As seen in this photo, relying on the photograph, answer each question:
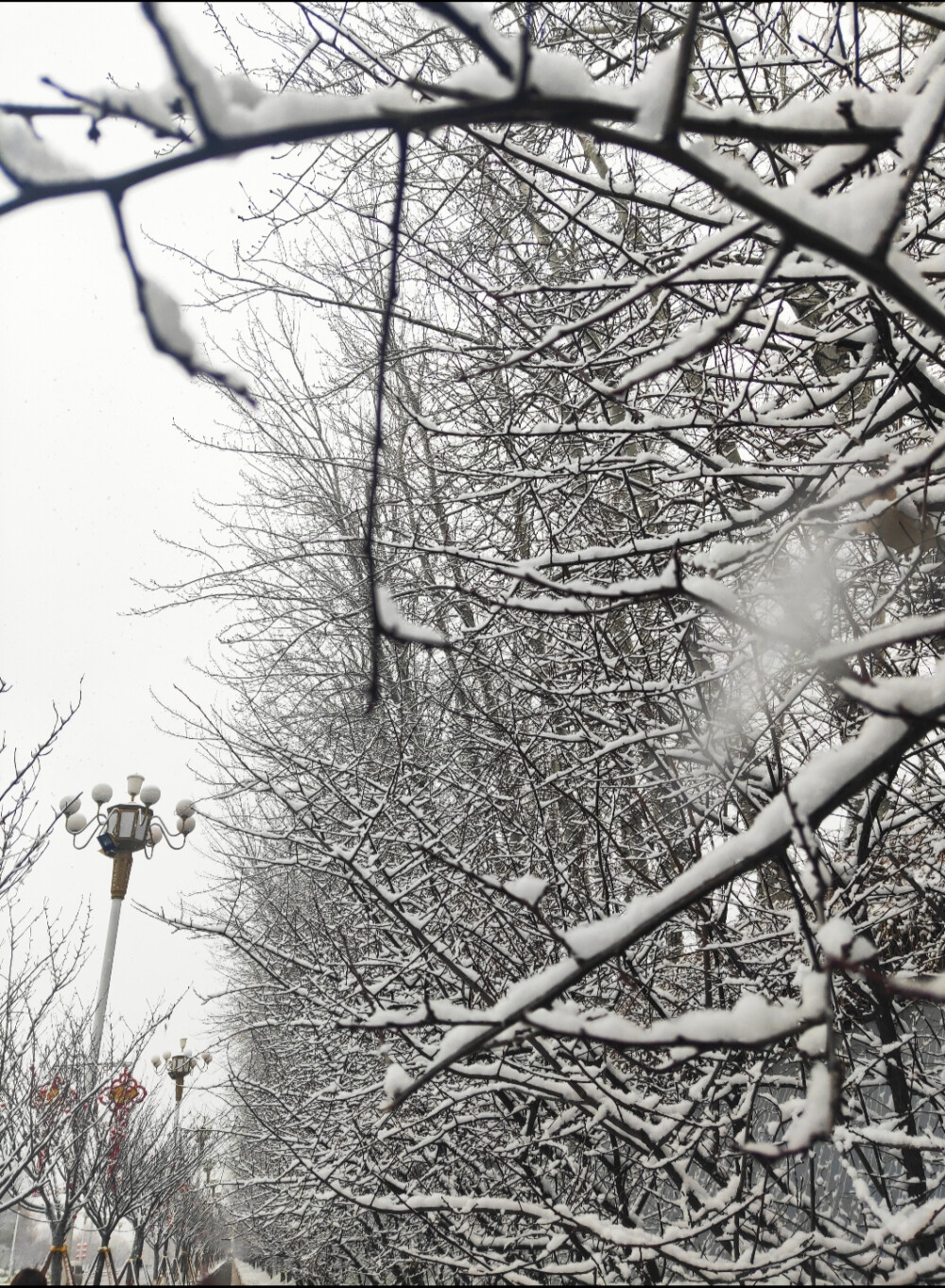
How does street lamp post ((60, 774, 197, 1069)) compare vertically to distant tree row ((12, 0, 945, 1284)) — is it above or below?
above

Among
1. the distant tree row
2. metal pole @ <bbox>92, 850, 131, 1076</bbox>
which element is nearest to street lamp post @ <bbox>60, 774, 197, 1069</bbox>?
metal pole @ <bbox>92, 850, 131, 1076</bbox>

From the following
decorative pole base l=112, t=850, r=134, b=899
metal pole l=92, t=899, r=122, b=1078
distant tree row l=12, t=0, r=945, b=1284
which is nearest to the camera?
distant tree row l=12, t=0, r=945, b=1284

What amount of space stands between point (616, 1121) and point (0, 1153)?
820 cm

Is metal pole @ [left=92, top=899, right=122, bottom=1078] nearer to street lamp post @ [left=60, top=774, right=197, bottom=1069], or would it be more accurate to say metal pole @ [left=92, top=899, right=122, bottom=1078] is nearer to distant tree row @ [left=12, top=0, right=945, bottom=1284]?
street lamp post @ [left=60, top=774, right=197, bottom=1069]

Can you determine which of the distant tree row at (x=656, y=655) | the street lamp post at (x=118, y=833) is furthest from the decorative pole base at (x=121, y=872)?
the distant tree row at (x=656, y=655)

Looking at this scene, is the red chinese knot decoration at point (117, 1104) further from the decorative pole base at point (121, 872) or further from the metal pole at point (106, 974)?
the decorative pole base at point (121, 872)

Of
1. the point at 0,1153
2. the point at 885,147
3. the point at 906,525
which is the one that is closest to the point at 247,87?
the point at 885,147

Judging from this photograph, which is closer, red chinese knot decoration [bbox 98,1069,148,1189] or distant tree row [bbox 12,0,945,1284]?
distant tree row [bbox 12,0,945,1284]

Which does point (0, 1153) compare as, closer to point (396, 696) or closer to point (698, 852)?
point (396, 696)

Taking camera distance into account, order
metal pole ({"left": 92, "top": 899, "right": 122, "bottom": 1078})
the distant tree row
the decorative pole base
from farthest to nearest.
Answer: the decorative pole base, metal pole ({"left": 92, "top": 899, "right": 122, "bottom": 1078}), the distant tree row

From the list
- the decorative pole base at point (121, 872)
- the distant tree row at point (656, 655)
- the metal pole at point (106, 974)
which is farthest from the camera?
the decorative pole base at point (121, 872)

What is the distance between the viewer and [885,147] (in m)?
1.08

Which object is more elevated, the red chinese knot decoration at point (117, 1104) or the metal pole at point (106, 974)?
the metal pole at point (106, 974)

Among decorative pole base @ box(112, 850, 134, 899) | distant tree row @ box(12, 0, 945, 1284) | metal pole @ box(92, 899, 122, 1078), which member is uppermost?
decorative pole base @ box(112, 850, 134, 899)
